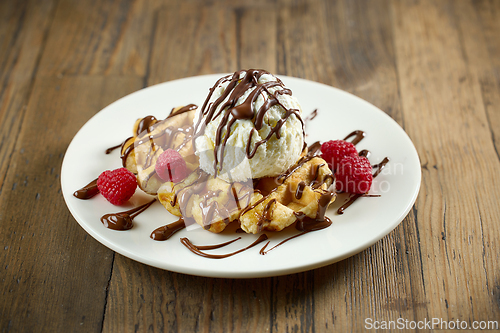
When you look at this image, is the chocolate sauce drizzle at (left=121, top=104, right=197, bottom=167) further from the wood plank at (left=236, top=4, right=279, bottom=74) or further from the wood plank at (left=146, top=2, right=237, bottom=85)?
the wood plank at (left=236, top=4, right=279, bottom=74)

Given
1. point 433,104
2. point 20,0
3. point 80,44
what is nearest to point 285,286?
point 433,104

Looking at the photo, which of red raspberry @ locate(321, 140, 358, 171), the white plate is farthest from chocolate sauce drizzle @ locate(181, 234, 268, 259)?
red raspberry @ locate(321, 140, 358, 171)

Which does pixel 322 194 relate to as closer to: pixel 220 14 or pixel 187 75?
pixel 187 75

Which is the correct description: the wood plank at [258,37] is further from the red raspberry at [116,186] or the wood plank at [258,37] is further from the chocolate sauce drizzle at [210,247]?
the chocolate sauce drizzle at [210,247]

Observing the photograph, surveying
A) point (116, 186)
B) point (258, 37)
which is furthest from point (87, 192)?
point (258, 37)

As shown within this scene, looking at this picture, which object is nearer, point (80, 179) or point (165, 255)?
point (165, 255)

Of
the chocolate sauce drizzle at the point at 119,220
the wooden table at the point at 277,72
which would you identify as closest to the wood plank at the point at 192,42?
the wooden table at the point at 277,72
